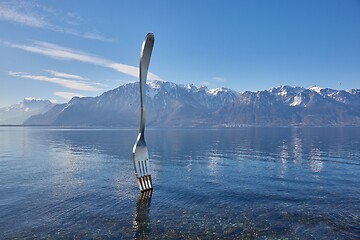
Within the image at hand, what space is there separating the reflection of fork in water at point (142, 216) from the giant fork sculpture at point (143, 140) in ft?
7.54

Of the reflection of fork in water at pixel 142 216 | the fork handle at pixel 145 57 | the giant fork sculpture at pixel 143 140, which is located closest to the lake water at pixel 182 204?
the reflection of fork in water at pixel 142 216

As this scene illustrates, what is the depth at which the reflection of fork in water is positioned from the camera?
88.2ft

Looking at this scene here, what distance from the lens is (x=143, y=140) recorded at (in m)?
38.6

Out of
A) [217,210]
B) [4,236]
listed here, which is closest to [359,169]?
[217,210]

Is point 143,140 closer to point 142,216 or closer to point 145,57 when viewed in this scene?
point 142,216

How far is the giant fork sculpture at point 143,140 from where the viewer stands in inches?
1369

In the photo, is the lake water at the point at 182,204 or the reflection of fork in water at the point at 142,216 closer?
the reflection of fork in water at the point at 142,216

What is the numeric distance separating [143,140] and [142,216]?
1132cm

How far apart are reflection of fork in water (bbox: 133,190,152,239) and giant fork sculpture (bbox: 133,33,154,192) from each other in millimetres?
2299

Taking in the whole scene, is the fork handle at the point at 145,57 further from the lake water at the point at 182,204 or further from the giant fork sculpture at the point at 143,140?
the lake water at the point at 182,204

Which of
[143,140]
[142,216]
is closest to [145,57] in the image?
[143,140]

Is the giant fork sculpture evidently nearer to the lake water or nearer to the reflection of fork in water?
the reflection of fork in water

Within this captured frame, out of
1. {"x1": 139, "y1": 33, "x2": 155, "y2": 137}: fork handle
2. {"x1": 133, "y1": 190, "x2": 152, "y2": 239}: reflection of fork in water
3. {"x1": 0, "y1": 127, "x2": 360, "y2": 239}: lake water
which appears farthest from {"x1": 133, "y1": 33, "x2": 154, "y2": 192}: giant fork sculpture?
{"x1": 0, "y1": 127, "x2": 360, "y2": 239}: lake water

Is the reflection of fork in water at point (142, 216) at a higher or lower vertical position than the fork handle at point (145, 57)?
lower
